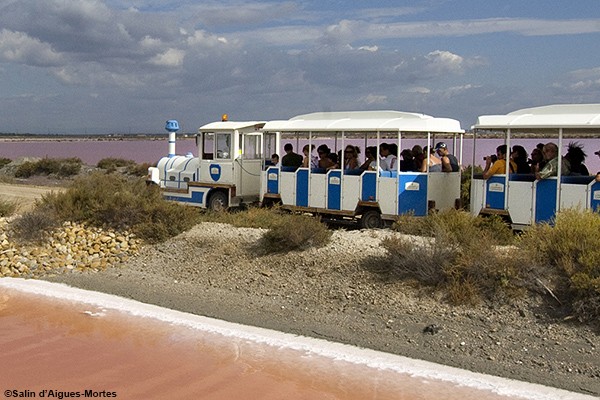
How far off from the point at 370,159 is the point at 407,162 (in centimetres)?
80

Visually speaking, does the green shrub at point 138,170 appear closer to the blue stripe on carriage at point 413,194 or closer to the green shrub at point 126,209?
the green shrub at point 126,209

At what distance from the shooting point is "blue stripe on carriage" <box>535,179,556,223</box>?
41.5 feet

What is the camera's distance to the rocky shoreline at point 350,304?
8727mm

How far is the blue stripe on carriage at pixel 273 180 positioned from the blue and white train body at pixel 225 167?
0.82 m

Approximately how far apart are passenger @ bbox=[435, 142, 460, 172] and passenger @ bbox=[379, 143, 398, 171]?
1022mm

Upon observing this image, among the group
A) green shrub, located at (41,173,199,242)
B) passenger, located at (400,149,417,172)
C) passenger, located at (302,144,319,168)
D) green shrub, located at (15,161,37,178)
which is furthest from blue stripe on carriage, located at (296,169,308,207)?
green shrub, located at (15,161,37,178)

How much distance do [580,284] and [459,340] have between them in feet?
5.64

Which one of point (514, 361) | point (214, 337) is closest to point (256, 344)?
point (214, 337)

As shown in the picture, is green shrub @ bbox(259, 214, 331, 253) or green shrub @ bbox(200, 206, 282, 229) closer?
green shrub @ bbox(259, 214, 331, 253)

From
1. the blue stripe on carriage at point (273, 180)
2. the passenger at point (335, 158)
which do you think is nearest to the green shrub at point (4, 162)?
the blue stripe on carriage at point (273, 180)

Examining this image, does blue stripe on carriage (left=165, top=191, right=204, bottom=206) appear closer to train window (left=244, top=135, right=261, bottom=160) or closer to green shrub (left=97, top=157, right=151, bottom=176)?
train window (left=244, top=135, right=261, bottom=160)

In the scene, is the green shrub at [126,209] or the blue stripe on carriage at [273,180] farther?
the blue stripe on carriage at [273,180]

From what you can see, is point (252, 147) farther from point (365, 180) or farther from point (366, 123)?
point (365, 180)

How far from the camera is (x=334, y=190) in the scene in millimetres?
15492
